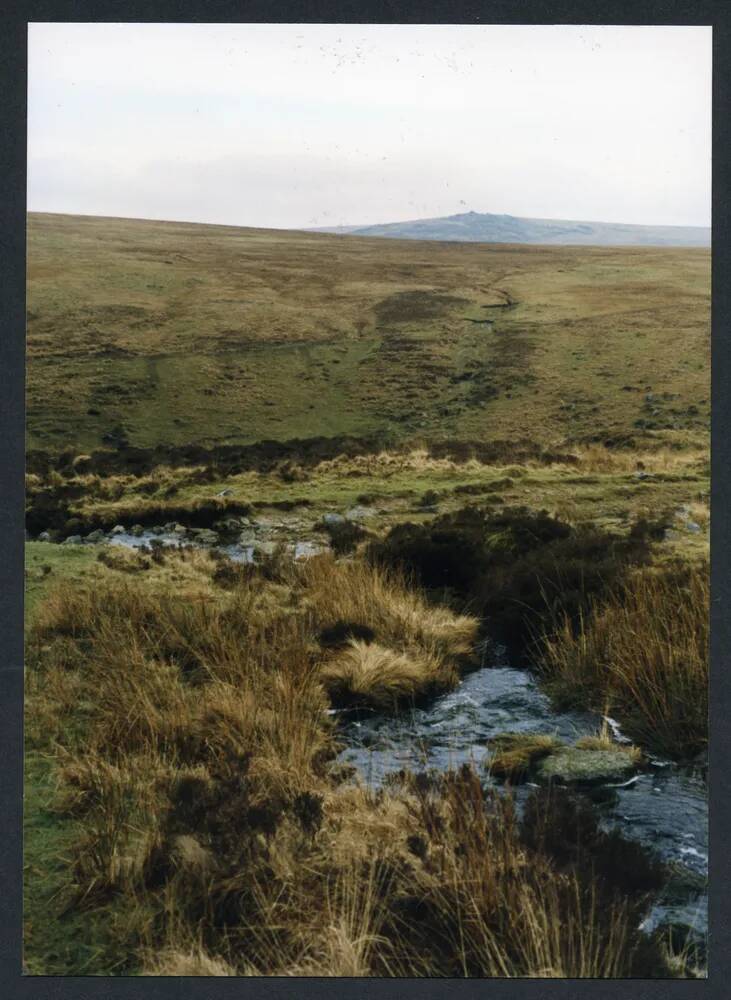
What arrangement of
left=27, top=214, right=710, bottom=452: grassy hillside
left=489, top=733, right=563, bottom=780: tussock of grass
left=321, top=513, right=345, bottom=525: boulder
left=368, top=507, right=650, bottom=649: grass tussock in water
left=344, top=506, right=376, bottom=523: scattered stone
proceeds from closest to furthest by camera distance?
left=489, top=733, right=563, bottom=780: tussock of grass
left=368, top=507, right=650, bottom=649: grass tussock in water
left=321, top=513, right=345, bottom=525: boulder
left=344, top=506, right=376, bottom=523: scattered stone
left=27, top=214, right=710, bottom=452: grassy hillside

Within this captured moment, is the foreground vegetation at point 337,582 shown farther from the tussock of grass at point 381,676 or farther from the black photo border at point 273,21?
the black photo border at point 273,21

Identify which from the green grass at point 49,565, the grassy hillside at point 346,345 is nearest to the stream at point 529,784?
the green grass at point 49,565

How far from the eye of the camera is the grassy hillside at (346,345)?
11.3m

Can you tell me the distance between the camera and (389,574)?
23.5 ft

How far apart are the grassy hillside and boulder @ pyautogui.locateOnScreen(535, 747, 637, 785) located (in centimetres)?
633

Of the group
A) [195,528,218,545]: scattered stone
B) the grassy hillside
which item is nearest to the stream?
[195,528,218,545]: scattered stone

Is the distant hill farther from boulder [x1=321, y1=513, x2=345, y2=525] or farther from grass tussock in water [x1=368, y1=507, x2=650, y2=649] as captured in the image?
grass tussock in water [x1=368, y1=507, x2=650, y2=649]

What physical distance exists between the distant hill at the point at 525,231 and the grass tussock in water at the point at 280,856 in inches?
195

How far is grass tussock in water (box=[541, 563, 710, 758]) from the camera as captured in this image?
202 inches

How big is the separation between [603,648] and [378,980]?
234cm

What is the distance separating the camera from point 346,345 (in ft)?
43.0

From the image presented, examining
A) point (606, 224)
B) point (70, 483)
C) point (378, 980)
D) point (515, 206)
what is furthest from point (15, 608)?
point (606, 224)

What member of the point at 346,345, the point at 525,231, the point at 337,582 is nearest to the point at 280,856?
the point at 337,582

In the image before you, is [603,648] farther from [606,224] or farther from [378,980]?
[606,224]
